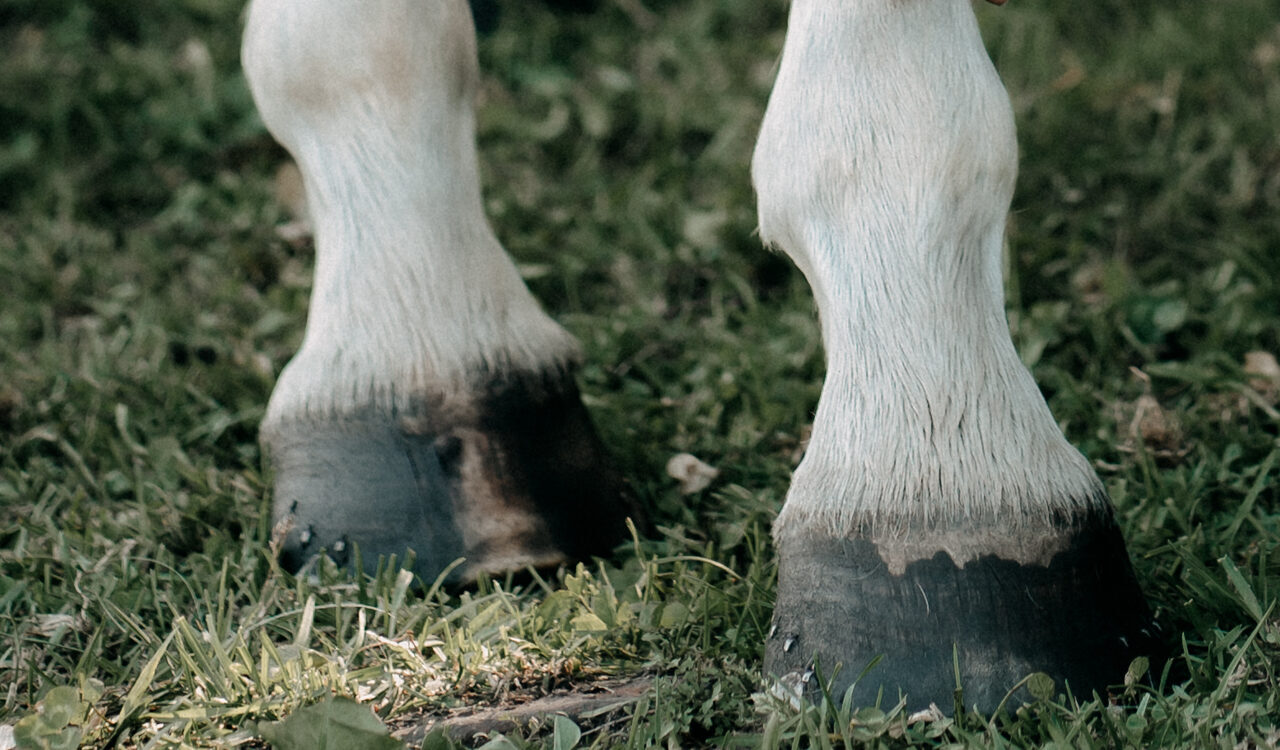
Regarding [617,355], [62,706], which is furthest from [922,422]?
[617,355]

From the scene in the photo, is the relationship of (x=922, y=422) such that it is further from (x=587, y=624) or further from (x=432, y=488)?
(x=432, y=488)

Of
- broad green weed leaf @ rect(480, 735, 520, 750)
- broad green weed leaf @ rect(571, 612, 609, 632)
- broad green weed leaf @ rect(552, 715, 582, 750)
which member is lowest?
broad green weed leaf @ rect(552, 715, 582, 750)

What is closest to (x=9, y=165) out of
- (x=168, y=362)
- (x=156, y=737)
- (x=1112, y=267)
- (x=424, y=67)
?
(x=168, y=362)

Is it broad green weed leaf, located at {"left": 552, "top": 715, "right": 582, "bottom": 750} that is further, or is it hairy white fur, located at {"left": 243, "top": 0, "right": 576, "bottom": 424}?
hairy white fur, located at {"left": 243, "top": 0, "right": 576, "bottom": 424}

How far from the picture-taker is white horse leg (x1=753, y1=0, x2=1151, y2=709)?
1377 millimetres

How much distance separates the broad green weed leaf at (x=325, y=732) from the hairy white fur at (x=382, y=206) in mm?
510

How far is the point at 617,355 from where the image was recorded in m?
2.48

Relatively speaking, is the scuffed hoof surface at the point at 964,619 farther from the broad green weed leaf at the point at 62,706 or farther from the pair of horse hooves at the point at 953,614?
the broad green weed leaf at the point at 62,706

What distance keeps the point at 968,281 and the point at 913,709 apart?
1.53ft

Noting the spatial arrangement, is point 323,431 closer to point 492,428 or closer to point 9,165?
point 492,428

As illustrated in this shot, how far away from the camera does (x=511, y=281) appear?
1864 mm

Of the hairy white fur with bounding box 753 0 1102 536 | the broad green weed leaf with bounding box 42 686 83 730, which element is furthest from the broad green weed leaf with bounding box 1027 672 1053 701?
the broad green weed leaf with bounding box 42 686 83 730

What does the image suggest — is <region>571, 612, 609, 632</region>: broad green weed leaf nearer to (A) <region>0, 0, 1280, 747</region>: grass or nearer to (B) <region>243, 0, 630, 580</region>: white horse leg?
(A) <region>0, 0, 1280, 747</region>: grass

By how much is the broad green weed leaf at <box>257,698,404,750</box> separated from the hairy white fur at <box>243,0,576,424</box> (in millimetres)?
510
